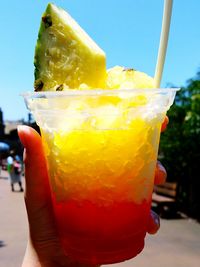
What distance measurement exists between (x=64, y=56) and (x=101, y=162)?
0.43 m

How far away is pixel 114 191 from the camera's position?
130 cm

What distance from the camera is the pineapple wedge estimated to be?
1357 mm

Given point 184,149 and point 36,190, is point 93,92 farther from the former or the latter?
point 184,149

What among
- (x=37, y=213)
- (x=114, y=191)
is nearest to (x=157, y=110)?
(x=114, y=191)

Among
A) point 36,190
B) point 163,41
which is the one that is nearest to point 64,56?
point 163,41

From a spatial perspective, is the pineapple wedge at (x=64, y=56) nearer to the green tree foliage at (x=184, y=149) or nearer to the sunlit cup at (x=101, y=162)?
the sunlit cup at (x=101, y=162)

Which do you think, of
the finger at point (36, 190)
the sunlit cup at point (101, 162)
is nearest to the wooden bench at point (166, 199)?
the finger at point (36, 190)

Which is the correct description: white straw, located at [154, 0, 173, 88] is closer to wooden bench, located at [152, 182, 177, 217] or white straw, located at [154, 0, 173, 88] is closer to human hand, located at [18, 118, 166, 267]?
human hand, located at [18, 118, 166, 267]

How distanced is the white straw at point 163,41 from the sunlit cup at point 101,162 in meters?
0.07

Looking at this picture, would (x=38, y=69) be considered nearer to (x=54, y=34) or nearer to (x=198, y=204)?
(x=54, y=34)

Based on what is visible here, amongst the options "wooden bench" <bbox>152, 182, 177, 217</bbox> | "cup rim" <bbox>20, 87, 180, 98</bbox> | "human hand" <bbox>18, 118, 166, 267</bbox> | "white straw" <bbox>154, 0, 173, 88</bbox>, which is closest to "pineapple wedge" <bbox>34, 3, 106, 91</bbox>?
"cup rim" <bbox>20, 87, 180, 98</bbox>

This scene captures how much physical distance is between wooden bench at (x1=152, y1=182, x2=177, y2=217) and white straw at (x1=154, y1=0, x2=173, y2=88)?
9668 millimetres

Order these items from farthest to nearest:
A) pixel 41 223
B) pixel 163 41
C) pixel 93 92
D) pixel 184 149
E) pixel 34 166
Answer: pixel 184 149, pixel 41 223, pixel 34 166, pixel 163 41, pixel 93 92

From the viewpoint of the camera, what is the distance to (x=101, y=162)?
1.28 metres
